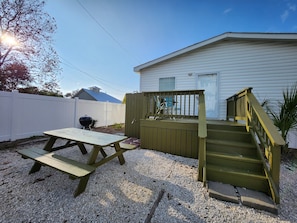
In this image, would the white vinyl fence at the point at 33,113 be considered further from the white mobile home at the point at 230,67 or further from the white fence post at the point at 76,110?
the white mobile home at the point at 230,67

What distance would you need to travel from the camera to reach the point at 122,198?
1.81 meters

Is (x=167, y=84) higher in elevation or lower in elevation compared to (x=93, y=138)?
higher

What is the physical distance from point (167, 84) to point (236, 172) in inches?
186

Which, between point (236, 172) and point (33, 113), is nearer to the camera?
point (236, 172)

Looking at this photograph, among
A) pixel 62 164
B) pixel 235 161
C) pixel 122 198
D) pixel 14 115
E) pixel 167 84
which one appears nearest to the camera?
pixel 122 198

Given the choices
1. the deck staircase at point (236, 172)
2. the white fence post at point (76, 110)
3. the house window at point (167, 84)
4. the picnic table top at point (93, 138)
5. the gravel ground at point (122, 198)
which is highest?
the house window at point (167, 84)

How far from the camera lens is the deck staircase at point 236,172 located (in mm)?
1828

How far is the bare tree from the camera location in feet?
19.7

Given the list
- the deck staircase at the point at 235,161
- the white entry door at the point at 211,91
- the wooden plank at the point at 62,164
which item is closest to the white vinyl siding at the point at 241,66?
the white entry door at the point at 211,91

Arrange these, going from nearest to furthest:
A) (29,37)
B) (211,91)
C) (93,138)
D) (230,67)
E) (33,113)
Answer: (93,138) < (33,113) < (230,67) < (211,91) < (29,37)

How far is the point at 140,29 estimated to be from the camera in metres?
7.12

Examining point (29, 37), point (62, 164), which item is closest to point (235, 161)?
point (62, 164)

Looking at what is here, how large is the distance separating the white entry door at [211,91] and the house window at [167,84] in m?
1.20

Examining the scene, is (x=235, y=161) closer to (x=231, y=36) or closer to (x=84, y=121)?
(x=231, y=36)
